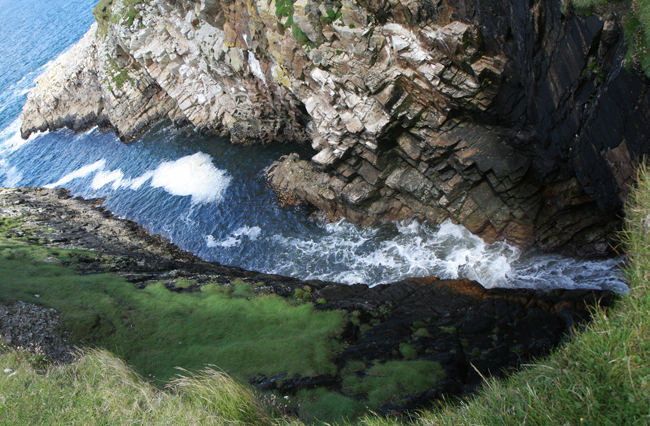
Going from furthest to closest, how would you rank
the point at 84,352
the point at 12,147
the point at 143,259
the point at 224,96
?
the point at 12,147, the point at 224,96, the point at 143,259, the point at 84,352

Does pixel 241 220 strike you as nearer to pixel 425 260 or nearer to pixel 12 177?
pixel 425 260

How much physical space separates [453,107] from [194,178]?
30.4 m

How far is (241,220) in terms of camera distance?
3406 cm

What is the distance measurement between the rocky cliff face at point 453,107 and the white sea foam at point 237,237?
453 cm

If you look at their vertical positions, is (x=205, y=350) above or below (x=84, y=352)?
below

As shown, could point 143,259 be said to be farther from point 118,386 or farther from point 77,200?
point 77,200

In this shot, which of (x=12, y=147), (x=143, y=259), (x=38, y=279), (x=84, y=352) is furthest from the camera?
(x=12, y=147)

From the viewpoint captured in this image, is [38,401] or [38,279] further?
[38,279]

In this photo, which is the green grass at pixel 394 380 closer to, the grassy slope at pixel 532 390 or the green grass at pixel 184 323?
the green grass at pixel 184 323

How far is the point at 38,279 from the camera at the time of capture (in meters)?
21.1

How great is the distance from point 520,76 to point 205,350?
21396 millimetres

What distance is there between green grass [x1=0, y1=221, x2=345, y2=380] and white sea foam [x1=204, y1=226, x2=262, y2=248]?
381 inches

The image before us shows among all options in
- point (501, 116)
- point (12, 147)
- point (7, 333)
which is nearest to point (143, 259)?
point (7, 333)

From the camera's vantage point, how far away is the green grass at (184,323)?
1583 cm
